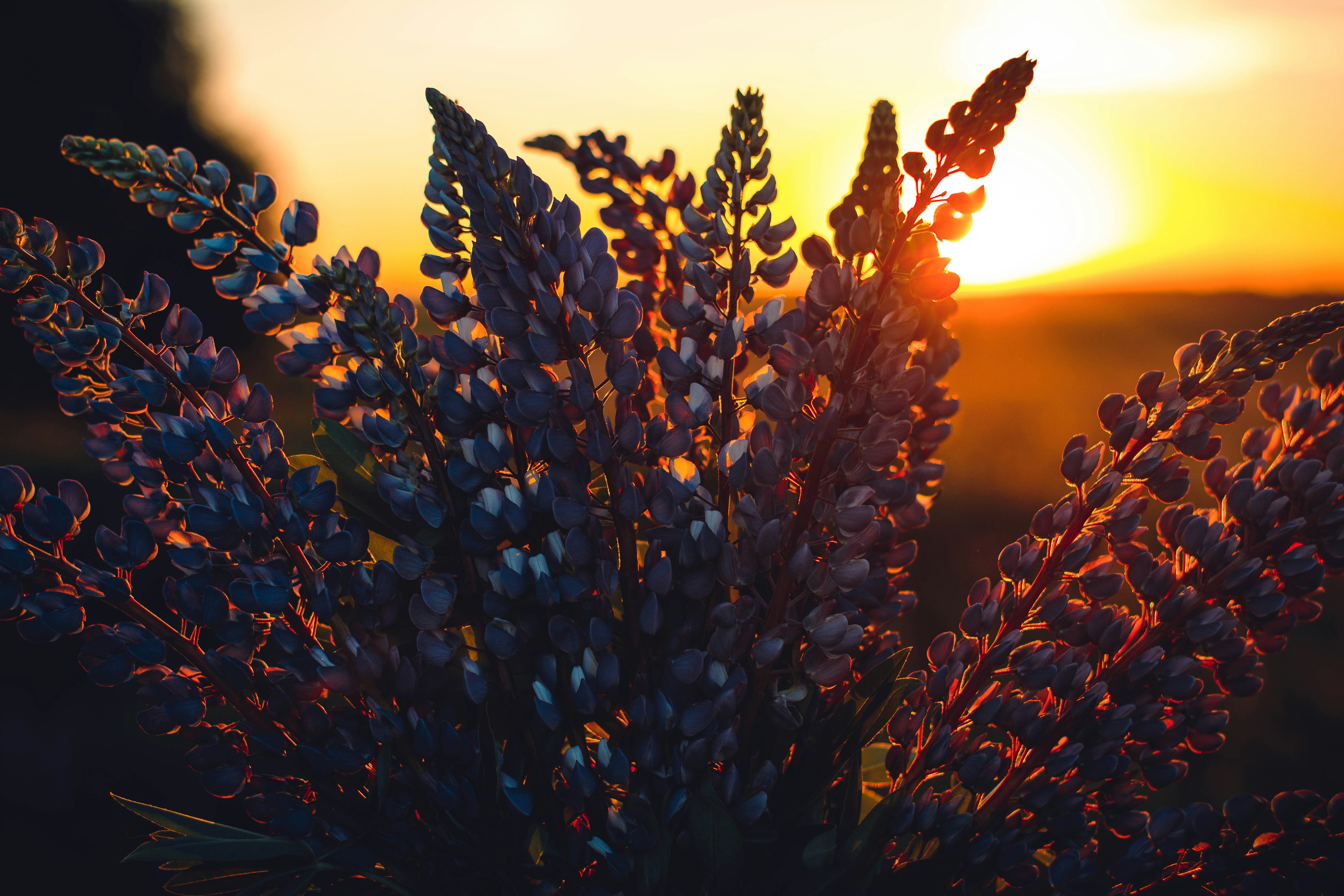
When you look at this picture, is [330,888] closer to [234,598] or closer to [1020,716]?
[234,598]

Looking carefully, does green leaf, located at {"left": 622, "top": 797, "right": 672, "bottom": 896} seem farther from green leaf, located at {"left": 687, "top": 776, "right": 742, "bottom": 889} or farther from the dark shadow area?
the dark shadow area

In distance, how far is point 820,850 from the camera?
0.42 metres

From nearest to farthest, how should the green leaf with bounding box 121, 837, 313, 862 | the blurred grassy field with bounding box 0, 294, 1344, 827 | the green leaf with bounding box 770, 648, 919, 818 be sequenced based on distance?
the green leaf with bounding box 121, 837, 313, 862, the green leaf with bounding box 770, 648, 919, 818, the blurred grassy field with bounding box 0, 294, 1344, 827

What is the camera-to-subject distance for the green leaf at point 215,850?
365 mm

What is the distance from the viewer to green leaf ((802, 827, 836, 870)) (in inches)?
16.7

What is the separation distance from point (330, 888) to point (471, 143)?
0.44 m

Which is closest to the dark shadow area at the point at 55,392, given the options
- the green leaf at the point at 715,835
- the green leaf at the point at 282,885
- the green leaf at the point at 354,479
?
the green leaf at the point at 282,885

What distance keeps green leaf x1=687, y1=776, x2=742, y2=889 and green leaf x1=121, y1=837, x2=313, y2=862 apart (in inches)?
7.9

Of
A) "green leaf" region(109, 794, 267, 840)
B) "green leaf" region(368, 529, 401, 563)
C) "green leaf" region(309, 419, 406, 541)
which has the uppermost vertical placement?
"green leaf" region(309, 419, 406, 541)

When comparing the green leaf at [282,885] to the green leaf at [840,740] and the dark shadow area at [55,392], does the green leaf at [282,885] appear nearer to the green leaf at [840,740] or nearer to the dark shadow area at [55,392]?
the dark shadow area at [55,392]

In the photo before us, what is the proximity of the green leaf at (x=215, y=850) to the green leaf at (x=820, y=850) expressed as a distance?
265 millimetres

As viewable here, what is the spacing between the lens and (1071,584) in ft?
1.75

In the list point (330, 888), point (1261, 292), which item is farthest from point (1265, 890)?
point (1261, 292)

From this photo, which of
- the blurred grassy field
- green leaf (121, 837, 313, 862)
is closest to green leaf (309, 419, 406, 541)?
green leaf (121, 837, 313, 862)
